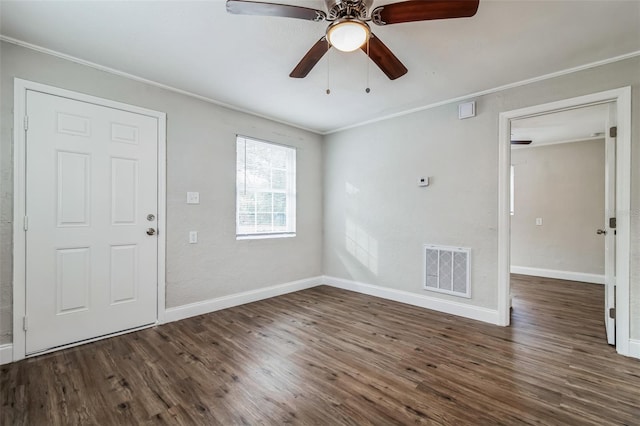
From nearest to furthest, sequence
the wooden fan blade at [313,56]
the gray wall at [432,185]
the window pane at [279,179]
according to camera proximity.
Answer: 1. the wooden fan blade at [313,56]
2. the gray wall at [432,185]
3. the window pane at [279,179]

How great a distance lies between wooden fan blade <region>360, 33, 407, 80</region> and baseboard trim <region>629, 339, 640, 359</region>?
Result: 2864 mm

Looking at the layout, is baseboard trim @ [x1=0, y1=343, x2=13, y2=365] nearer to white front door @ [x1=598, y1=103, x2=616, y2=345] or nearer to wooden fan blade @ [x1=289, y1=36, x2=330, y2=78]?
wooden fan blade @ [x1=289, y1=36, x2=330, y2=78]

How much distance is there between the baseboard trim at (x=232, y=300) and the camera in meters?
3.12

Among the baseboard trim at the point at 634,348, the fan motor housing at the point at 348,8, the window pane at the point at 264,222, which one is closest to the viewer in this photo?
the fan motor housing at the point at 348,8

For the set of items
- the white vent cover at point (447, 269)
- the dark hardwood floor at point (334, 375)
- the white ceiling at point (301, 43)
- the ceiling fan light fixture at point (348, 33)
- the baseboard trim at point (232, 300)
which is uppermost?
the white ceiling at point (301, 43)

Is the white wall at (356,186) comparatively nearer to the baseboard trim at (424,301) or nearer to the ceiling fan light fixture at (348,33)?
the baseboard trim at (424,301)

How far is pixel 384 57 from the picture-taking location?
2014 millimetres

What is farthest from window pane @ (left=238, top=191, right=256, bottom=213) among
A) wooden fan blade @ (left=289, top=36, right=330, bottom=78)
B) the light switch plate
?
wooden fan blade @ (left=289, top=36, right=330, bottom=78)

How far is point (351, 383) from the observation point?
6.47ft

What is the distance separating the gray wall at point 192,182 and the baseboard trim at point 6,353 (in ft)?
0.17

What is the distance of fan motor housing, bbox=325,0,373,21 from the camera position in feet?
5.29

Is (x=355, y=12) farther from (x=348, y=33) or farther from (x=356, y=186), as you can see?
(x=356, y=186)

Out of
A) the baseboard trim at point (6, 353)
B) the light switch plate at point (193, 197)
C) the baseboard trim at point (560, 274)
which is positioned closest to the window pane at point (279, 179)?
the light switch plate at point (193, 197)

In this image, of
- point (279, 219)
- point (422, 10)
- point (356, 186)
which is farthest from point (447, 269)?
point (422, 10)
